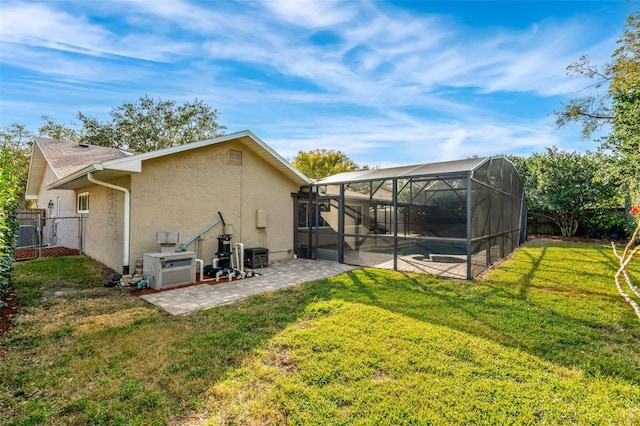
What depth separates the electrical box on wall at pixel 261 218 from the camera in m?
9.31

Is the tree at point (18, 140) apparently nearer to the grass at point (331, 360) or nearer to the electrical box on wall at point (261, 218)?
the electrical box on wall at point (261, 218)

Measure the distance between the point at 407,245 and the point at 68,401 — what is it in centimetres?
729

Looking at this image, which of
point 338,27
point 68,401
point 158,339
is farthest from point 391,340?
point 338,27

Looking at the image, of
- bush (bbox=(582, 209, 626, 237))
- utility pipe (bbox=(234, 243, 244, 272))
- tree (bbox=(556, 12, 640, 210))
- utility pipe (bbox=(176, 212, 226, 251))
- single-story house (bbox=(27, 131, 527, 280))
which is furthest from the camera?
bush (bbox=(582, 209, 626, 237))

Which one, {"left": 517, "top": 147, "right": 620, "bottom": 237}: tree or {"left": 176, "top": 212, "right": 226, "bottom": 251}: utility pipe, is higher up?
{"left": 517, "top": 147, "right": 620, "bottom": 237}: tree

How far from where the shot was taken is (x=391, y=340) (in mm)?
3824

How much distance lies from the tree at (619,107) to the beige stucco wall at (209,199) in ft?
31.2

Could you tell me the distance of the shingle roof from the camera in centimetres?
985

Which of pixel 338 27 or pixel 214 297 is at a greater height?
pixel 338 27

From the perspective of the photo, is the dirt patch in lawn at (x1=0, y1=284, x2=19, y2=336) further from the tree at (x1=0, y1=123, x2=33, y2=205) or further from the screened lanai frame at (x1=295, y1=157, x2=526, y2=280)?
the tree at (x1=0, y1=123, x2=33, y2=205)

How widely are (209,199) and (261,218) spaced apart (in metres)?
1.71

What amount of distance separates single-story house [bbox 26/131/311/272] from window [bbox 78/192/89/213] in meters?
0.03

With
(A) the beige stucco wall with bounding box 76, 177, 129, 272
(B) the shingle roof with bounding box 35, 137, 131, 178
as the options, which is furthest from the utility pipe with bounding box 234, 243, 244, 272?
(B) the shingle roof with bounding box 35, 137, 131, 178

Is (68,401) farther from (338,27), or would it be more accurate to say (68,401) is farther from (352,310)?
(338,27)
